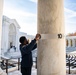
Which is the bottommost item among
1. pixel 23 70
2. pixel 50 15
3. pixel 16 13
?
pixel 23 70

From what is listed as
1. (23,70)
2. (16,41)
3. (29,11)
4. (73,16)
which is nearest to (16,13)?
(29,11)

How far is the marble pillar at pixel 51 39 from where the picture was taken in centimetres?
272

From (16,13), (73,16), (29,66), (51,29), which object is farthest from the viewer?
(73,16)

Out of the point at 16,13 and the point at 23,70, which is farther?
the point at 16,13

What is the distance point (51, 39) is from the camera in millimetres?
2713

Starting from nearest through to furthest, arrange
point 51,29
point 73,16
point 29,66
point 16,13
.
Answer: point 51,29 < point 29,66 < point 16,13 < point 73,16

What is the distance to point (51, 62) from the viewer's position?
107 inches

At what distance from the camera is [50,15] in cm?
274

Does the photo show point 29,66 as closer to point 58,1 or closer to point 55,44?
point 55,44

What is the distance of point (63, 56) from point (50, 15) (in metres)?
0.68

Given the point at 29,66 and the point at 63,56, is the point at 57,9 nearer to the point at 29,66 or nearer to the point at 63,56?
the point at 63,56

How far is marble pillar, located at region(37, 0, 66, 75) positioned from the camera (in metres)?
2.72

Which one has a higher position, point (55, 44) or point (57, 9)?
point (57, 9)

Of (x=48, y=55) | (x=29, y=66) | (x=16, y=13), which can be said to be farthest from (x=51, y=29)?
(x=16, y=13)
